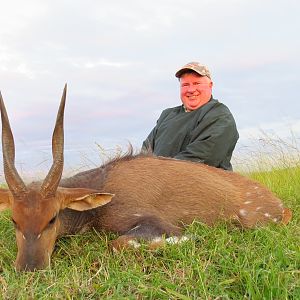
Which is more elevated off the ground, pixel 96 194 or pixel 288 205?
pixel 96 194

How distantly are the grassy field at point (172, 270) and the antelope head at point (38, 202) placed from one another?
0.57 ft

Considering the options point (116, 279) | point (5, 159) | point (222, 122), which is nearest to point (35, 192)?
point (5, 159)

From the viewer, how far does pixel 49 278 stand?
390 cm

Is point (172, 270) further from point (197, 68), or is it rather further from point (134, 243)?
point (197, 68)

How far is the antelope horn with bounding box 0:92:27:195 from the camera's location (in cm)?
455

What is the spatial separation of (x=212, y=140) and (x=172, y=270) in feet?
11.3

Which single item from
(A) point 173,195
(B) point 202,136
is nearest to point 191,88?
(B) point 202,136

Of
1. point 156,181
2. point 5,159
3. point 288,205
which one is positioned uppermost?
point 5,159

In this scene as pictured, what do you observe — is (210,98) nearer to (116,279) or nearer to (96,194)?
(96,194)

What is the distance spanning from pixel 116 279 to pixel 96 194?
1.19 metres

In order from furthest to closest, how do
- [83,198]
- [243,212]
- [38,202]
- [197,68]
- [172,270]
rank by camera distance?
[197,68], [243,212], [83,198], [38,202], [172,270]

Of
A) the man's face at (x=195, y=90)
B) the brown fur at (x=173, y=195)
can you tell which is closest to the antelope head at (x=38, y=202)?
the brown fur at (x=173, y=195)

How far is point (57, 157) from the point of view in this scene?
15.4ft

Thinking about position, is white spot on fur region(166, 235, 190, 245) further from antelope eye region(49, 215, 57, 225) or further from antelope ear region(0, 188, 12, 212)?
antelope ear region(0, 188, 12, 212)
